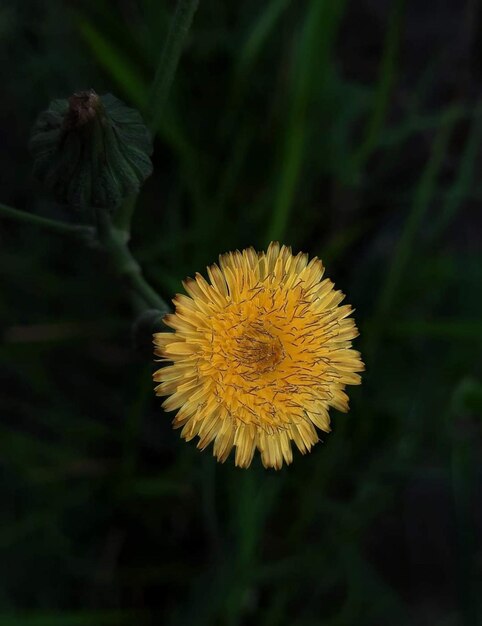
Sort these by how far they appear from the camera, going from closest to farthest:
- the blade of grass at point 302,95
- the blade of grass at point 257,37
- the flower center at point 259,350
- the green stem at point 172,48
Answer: the green stem at point 172,48
the flower center at point 259,350
the blade of grass at point 302,95
the blade of grass at point 257,37

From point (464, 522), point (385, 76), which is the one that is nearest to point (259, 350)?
point (464, 522)

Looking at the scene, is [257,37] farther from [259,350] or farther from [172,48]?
[259,350]

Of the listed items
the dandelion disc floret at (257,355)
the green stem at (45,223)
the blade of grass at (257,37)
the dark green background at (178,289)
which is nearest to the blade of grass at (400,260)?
the dark green background at (178,289)

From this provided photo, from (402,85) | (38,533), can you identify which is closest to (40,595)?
(38,533)

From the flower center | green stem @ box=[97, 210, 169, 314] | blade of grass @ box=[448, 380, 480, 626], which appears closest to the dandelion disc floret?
the flower center

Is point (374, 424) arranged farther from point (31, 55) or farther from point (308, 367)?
point (31, 55)

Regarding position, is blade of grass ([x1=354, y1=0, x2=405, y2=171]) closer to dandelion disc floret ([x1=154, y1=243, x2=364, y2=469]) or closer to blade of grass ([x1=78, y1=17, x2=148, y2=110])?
blade of grass ([x1=78, y1=17, x2=148, y2=110])

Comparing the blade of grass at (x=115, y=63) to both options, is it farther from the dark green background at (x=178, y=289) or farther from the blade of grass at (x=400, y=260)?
the blade of grass at (x=400, y=260)

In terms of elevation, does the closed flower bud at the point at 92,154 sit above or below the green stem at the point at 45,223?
above
